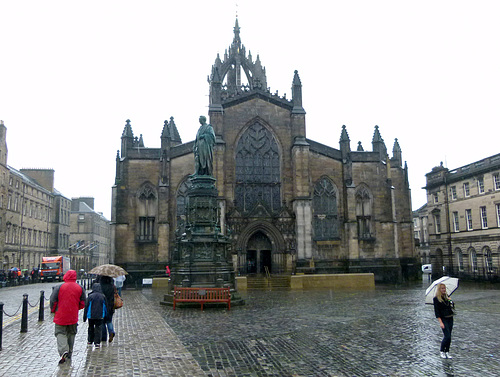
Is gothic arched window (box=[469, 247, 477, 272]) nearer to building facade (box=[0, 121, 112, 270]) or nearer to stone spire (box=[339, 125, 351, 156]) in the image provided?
stone spire (box=[339, 125, 351, 156])

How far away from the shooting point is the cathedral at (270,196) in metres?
32.6

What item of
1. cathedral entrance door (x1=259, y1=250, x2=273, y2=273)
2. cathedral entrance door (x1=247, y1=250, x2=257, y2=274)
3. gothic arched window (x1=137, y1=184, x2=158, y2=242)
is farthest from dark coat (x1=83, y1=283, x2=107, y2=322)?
cathedral entrance door (x1=259, y1=250, x2=273, y2=273)

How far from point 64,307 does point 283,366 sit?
4.23m

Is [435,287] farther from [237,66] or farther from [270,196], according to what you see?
[237,66]

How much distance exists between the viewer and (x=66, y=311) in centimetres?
848

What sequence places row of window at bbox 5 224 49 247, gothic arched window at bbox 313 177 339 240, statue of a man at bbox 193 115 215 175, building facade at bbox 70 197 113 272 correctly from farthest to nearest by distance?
building facade at bbox 70 197 113 272, row of window at bbox 5 224 49 247, gothic arched window at bbox 313 177 339 240, statue of a man at bbox 193 115 215 175

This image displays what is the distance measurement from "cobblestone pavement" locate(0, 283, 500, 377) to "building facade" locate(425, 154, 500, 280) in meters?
25.9

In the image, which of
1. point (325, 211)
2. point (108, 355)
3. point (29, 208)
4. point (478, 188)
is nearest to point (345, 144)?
point (325, 211)

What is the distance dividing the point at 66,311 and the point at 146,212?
2523cm

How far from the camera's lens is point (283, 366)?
805 centimetres

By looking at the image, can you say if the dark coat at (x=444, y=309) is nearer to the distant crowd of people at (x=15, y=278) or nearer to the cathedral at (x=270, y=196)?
the cathedral at (x=270, y=196)

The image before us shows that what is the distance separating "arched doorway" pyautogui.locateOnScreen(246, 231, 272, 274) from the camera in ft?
111

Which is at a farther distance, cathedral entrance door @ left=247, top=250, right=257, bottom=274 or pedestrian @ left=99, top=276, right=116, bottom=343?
cathedral entrance door @ left=247, top=250, right=257, bottom=274

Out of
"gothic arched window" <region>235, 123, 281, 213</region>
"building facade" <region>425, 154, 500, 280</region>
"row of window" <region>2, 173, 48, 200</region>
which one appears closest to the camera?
"gothic arched window" <region>235, 123, 281, 213</region>
